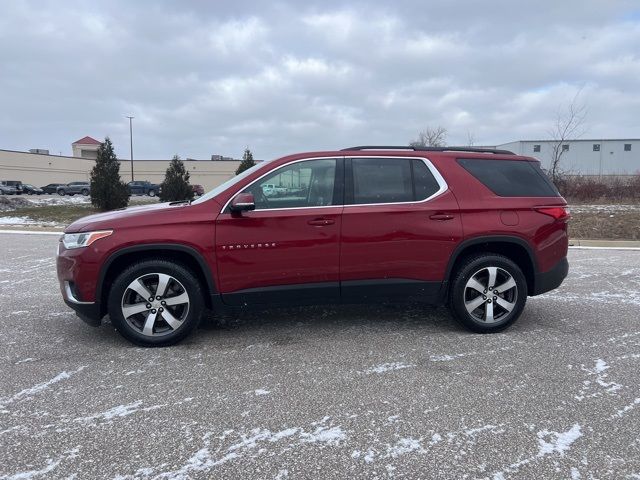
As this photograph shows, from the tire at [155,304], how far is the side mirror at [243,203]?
0.73 metres

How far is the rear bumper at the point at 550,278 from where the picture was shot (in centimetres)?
474

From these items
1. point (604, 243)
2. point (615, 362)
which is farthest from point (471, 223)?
point (604, 243)

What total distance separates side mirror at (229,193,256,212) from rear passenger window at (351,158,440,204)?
3.09 feet

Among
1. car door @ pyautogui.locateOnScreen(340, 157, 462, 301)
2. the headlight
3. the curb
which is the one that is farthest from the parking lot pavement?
the curb

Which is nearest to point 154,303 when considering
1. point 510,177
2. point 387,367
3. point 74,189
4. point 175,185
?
point 387,367

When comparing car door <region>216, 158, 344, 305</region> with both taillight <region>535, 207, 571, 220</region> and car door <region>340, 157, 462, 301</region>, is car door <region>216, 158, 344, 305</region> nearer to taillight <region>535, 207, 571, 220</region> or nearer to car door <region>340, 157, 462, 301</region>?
car door <region>340, 157, 462, 301</region>

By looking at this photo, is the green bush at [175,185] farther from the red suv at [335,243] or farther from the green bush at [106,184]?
the red suv at [335,243]

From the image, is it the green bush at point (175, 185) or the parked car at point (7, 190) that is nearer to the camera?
the green bush at point (175, 185)

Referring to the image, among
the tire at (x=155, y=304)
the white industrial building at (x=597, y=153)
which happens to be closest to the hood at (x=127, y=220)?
the tire at (x=155, y=304)

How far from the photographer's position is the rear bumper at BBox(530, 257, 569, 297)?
4738mm

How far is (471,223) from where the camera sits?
14.9 feet

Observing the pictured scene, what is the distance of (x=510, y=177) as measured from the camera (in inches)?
190

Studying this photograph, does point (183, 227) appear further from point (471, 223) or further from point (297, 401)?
point (471, 223)

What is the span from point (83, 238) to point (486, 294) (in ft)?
12.1
